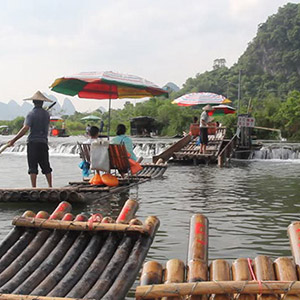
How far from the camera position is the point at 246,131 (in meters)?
20.3

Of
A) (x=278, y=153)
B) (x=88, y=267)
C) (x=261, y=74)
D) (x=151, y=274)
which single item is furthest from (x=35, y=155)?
(x=261, y=74)

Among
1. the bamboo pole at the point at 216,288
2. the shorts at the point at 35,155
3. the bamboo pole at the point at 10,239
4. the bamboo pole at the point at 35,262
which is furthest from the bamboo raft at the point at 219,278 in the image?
the shorts at the point at 35,155

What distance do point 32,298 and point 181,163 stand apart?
14431mm

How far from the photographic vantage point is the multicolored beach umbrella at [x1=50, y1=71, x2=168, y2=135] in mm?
9055

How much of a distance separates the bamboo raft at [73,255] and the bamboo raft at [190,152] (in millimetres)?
11432

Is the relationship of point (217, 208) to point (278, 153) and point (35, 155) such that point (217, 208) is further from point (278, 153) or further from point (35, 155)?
point (278, 153)

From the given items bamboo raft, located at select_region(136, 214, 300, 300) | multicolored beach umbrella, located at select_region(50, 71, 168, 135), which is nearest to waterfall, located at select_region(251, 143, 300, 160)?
multicolored beach umbrella, located at select_region(50, 71, 168, 135)

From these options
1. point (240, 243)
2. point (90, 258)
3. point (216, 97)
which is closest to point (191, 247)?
point (90, 258)

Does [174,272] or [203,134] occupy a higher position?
[203,134]

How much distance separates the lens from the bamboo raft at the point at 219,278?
273 centimetres

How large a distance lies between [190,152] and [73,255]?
13677 millimetres

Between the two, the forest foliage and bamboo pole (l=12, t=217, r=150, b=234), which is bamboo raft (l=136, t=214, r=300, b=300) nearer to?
bamboo pole (l=12, t=217, r=150, b=234)

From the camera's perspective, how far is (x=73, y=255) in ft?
11.6

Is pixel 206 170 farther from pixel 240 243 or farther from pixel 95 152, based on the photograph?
pixel 240 243
